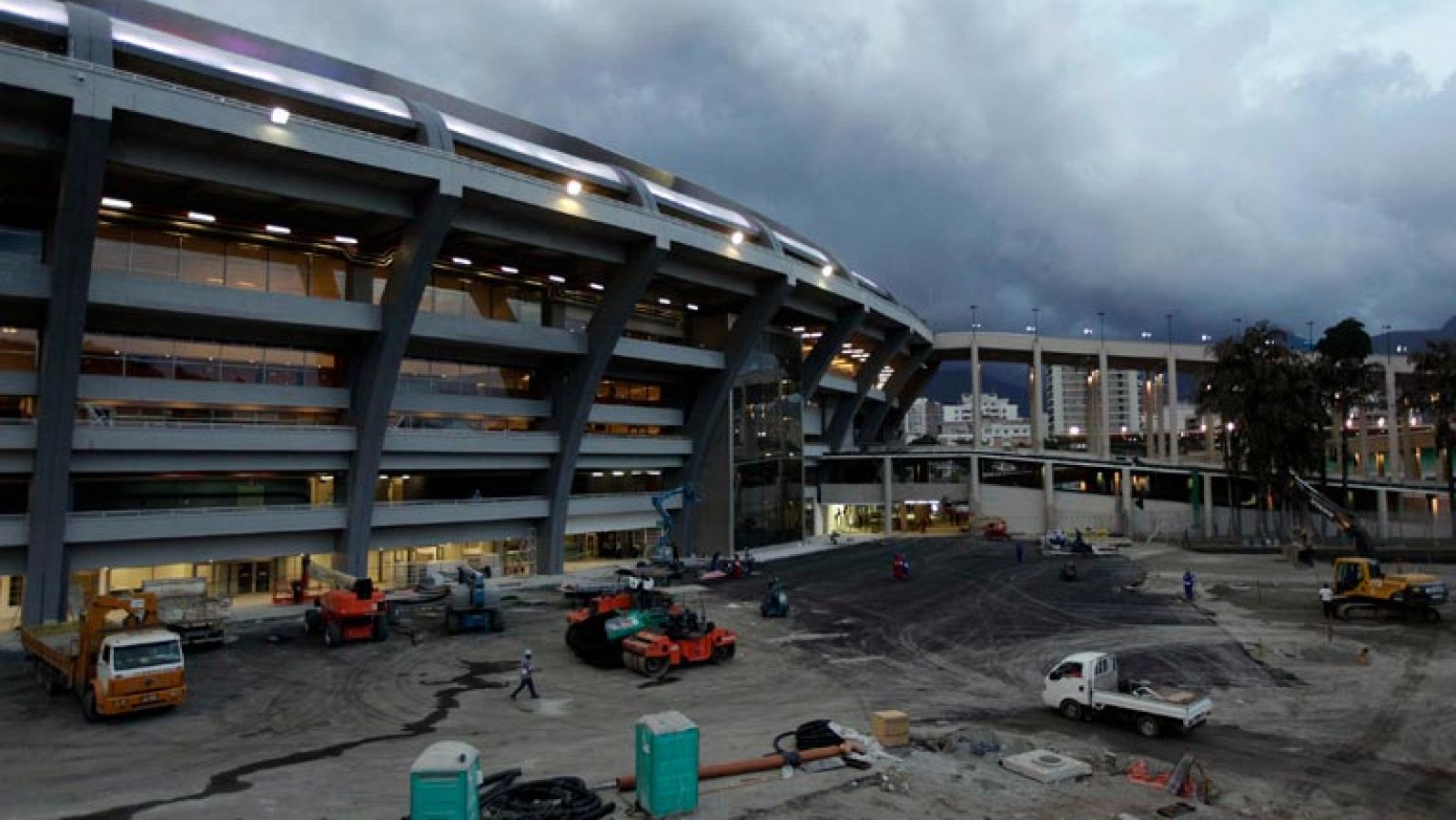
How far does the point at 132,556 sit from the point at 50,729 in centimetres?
1702

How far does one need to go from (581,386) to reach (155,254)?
65.1 feet

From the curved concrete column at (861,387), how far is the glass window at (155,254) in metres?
52.9

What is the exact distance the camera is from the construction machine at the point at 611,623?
82.7ft

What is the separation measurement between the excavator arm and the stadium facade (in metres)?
38.0

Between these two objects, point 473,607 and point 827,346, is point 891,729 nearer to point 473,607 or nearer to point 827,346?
point 473,607

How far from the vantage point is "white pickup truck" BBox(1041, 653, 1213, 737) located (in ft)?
58.4

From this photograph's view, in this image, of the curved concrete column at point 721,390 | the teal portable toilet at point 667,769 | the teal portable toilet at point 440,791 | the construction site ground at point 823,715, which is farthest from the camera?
the curved concrete column at point 721,390

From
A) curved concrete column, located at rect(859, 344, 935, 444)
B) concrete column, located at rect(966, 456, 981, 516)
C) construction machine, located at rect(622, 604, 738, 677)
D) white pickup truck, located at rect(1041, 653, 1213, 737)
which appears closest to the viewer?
white pickup truck, located at rect(1041, 653, 1213, 737)

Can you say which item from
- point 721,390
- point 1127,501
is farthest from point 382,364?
point 1127,501

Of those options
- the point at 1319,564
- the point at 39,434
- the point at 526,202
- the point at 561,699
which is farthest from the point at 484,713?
the point at 1319,564

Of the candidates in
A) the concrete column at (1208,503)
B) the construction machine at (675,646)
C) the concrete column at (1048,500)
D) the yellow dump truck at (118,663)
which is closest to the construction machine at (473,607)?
the construction machine at (675,646)

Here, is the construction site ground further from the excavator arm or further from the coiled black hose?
the excavator arm

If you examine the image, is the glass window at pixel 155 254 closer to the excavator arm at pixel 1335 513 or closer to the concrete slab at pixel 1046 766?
the concrete slab at pixel 1046 766

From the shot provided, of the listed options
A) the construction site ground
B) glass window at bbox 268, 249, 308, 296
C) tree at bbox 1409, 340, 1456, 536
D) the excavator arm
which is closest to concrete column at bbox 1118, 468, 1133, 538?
the excavator arm
